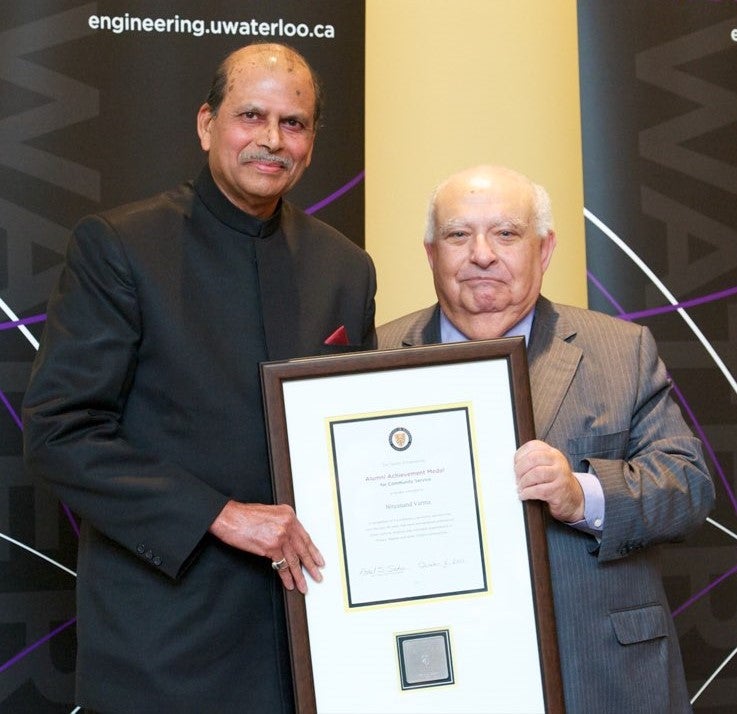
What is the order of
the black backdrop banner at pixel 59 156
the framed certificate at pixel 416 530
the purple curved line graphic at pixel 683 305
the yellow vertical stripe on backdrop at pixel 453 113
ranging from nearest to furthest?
the framed certificate at pixel 416 530
the black backdrop banner at pixel 59 156
the purple curved line graphic at pixel 683 305
the yellow vertical stripe on backdrop at pixel 453 113

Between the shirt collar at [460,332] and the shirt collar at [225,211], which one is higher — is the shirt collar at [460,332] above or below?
below

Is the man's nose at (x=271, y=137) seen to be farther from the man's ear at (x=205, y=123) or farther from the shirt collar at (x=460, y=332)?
the shirt collar at (x=460, y=332)

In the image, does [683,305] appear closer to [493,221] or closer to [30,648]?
[493,221]

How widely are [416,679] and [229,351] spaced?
734 millimetres

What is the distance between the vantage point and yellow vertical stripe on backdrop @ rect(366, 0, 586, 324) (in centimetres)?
405

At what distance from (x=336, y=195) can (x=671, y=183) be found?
119 cm

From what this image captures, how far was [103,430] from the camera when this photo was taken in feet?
6.72

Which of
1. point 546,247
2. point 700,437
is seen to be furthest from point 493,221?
point 700,437

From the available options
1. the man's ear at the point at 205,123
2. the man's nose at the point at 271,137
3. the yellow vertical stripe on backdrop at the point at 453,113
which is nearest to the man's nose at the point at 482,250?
the man's nose at the point at 271,137

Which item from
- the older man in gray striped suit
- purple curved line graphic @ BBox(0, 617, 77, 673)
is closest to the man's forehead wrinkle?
the older man in gray striped suit

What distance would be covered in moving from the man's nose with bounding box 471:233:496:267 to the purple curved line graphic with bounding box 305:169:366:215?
3.09 ft

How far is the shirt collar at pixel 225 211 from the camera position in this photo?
2.32 metres

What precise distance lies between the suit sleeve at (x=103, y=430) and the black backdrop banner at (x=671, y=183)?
6.57 ft

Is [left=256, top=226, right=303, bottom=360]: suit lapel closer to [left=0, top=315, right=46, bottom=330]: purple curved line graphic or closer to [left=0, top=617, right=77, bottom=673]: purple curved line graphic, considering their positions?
[left=0, top=315, right=46, bottom=330]: purple curved line graphic
